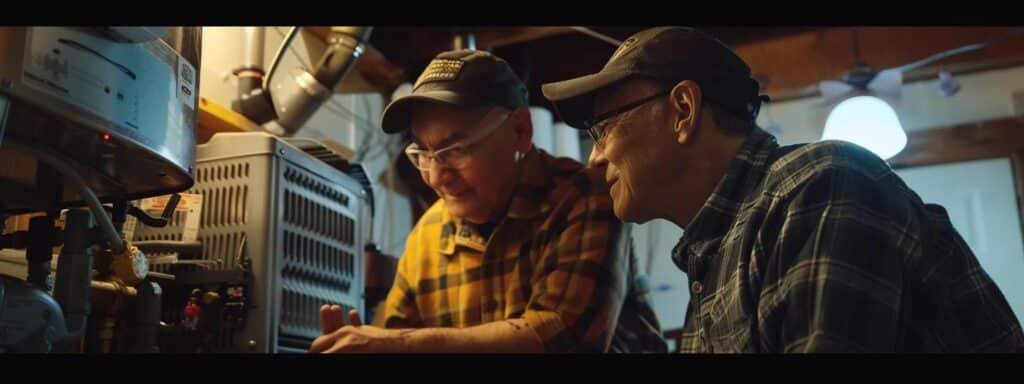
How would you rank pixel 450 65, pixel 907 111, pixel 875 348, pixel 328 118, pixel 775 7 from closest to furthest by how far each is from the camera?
pixel 875 348
pixel 775 7
pixel 450 65
pixel 328 118
pixel 907 111

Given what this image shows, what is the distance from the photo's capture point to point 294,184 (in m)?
1.59

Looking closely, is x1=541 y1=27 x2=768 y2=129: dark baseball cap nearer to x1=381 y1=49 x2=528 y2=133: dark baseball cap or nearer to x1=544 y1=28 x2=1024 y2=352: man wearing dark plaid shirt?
x1=544 y1=28 x2=1024 y2=352: man wearing dark plaid shirt

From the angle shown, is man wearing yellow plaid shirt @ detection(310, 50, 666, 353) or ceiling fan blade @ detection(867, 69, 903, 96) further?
ceiling fan blade @ detection(867, 69, 903, 96)

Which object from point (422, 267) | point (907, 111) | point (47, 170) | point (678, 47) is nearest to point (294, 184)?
point (422, 267)

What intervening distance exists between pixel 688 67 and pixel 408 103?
28.5 inches

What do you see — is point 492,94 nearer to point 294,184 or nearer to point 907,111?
point 294,184

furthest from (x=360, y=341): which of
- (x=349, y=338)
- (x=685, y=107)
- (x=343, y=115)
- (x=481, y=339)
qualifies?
(x=343, y=115)

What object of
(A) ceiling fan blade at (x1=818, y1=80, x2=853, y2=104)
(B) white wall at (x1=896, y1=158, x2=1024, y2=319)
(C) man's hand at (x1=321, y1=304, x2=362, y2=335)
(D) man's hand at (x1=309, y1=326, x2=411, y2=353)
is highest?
(A) ceiling fan blade at (x1=818, y1=80, x2=853, y2=104)

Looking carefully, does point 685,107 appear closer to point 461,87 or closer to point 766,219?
point 766,219

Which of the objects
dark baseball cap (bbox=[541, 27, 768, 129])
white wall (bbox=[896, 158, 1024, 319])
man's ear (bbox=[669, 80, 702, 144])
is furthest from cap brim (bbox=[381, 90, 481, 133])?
white wall (bbox=[896, 158, 1024, 319])

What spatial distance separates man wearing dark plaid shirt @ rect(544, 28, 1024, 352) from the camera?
3.08 feet

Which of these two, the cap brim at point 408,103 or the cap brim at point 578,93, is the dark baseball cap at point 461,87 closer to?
the cap brim at point 408,103

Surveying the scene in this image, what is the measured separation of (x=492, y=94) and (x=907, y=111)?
253cm

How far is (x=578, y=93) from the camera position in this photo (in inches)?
52.0
